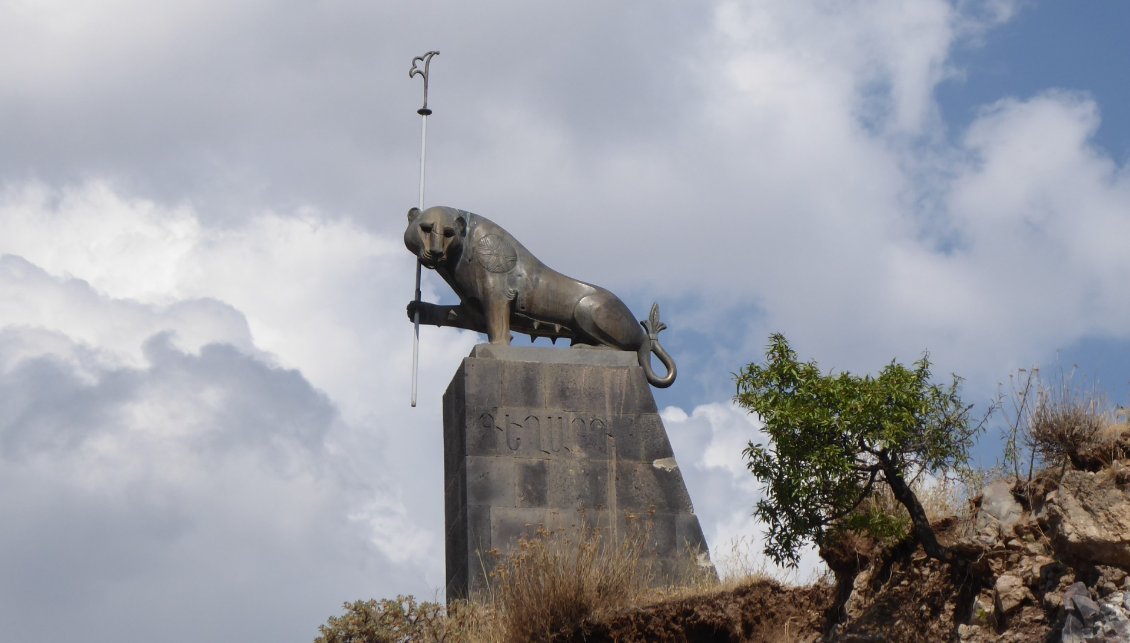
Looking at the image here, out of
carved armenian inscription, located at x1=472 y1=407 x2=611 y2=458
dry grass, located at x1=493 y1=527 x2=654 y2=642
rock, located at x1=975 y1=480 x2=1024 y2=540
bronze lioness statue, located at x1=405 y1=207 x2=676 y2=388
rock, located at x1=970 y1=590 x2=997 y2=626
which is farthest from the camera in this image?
bronze lioness statue, located at x1=405 y1=207 x2=676 y2=388

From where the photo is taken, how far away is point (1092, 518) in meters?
12.0

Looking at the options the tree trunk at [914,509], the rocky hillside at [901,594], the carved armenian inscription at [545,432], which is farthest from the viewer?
the carved armenian inscription at [545,432]

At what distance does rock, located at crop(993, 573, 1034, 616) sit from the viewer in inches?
494

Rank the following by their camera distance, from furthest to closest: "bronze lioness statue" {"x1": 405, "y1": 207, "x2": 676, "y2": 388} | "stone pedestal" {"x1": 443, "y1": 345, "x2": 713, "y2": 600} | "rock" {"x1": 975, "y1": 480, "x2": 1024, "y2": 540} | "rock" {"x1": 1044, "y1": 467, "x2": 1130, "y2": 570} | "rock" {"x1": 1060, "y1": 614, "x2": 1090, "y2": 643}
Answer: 1. "bronze lioness statue" {"x1": 405, "y1": 207, "x2": 676, "y2": 388}
2. "stone pedestal" {"x1": 443, "y1": 345, "x2": 713, "y2": 600}
3. "rock" {"x1": 975, "y1": 480, "x2": 1024, "y2": 540}
4. "rock" {"x1": 1044, "y1": 467, "x2": 1130, "y2": 570}
5. "rock" {"x1": 1060, "y1": 614, "x2": 1090, "y2": 643}

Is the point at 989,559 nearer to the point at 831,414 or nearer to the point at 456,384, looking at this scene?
the point at 831,414

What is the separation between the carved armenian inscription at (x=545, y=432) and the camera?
17.8 m

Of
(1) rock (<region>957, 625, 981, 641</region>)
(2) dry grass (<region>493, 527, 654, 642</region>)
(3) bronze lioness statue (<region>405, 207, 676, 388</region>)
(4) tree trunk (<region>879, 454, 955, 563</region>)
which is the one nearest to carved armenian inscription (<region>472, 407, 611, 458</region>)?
(3) bronze lioness statue (<region>405, 207, 676, 388</region>)

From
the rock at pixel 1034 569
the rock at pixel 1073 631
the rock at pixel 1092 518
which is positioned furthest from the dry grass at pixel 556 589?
the rock at pixel 1073 631

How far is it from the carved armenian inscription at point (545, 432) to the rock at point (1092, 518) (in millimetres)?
6562

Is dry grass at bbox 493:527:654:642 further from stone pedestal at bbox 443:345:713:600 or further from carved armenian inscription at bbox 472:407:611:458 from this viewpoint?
carved armenian inscription at bbox 472:407:611:458

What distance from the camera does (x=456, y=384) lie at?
60.3ft

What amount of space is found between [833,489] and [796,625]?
1833mm

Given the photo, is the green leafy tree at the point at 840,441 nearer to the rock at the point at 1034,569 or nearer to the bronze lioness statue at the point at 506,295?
the rock at the point at 1034,569

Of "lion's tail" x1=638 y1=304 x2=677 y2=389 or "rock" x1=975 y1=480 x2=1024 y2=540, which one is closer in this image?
"rock" x1=975 y1=480 x2=1024 y2=540
